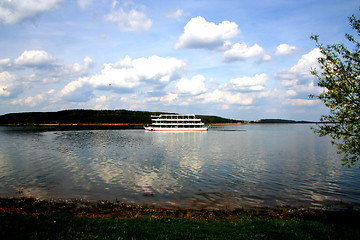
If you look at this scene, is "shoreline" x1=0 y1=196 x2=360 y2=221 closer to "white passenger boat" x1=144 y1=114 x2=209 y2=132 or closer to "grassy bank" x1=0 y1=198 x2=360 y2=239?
"grassy bank" x1=0 y1=198 x2=360 y2=239

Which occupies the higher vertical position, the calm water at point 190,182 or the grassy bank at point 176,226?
the grassy bank at point 176,226

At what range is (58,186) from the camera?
67.0ft

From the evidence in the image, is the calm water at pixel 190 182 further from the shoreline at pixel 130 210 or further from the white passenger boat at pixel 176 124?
the white passenger boat at pixel 176 124

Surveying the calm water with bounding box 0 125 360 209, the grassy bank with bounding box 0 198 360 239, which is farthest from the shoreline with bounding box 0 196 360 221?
the calm water with bounding box 0 125 360 209

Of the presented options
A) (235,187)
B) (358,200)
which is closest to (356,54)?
(358,200)

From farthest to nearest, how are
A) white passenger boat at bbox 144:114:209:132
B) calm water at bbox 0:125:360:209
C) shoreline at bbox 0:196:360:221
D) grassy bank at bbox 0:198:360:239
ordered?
white passenger boat at bbox 144:114:209:132
calm water at bbox 0:125:360:209
shoreline at bbox 0:196:360:221
grassy bank at bbox 0:198:360:239

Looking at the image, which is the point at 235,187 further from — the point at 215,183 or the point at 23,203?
the point at 23,203

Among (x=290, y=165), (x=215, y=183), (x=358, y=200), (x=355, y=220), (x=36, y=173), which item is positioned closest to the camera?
(x=355, y=220)

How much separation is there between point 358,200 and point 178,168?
18.0m

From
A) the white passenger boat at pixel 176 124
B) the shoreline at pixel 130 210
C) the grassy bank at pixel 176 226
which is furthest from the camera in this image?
the white passenger boat at pixel 176 124

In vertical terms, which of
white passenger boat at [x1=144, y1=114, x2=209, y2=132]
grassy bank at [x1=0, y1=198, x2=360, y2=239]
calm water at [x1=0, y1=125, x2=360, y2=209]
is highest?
white passenger boat at [x1=144, y1=114, x2=209, y2=132]

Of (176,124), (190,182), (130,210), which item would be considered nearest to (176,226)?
(130,210)

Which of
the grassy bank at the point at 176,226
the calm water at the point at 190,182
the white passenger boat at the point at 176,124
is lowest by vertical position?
the calm water at the point at 190,182

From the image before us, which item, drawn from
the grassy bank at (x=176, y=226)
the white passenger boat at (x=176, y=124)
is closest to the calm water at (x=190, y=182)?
the grassy bank at (x=176, y=226)
